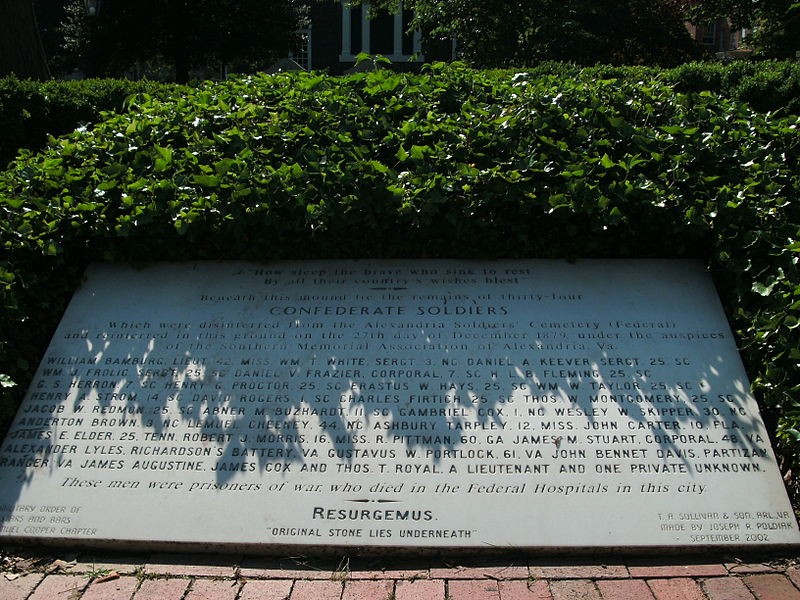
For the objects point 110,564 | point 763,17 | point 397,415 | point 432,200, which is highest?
point 432,200

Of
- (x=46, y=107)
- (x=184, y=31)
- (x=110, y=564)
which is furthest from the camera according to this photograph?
(x=184, y=31)

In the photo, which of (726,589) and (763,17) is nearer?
(726,589)

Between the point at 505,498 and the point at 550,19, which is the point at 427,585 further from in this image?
the point at 550,19

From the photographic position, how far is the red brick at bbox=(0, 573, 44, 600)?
2.85 m

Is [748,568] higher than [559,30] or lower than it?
higher

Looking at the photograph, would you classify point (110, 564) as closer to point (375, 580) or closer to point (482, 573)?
point (375, 580)

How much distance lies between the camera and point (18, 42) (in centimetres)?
975

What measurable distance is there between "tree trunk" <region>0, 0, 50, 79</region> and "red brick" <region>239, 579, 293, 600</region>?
30.3 ft

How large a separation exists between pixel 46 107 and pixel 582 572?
6175 mm

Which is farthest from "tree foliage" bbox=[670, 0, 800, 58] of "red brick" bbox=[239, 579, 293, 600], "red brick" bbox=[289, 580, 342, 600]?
"red brick" bbox=[239, 579, 293, 600]

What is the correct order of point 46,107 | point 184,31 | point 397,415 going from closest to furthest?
→ point 397,415
point 46,107
point 184,31

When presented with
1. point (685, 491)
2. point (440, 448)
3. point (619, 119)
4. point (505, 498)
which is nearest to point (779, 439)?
point (685, 491)

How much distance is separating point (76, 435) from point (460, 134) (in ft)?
10.0

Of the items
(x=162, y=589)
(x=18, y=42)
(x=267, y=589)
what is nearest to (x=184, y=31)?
(x=18, y=42)
